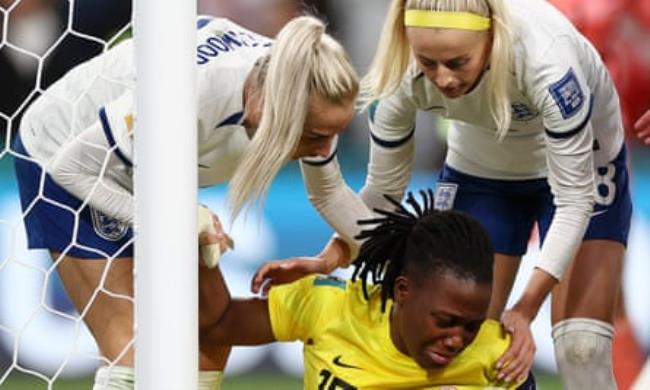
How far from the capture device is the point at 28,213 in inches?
58.7

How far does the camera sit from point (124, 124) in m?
1.33

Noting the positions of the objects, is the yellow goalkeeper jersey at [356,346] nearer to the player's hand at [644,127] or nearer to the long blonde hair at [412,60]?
the long blonde hair at [412,60]

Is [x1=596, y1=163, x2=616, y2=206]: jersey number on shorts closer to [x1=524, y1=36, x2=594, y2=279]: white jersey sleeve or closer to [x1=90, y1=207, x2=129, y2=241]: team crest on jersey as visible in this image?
[x1=524, y1=36, x2=594, y2=279]: white jersey sleeve

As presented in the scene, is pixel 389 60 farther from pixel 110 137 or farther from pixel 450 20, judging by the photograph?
pixel 110 137

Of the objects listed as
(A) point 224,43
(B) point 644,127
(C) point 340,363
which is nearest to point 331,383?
(C) point 340,363

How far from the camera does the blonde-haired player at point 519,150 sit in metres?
1.42

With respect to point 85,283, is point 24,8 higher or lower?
higher

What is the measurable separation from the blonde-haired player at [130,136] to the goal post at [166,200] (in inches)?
14.0

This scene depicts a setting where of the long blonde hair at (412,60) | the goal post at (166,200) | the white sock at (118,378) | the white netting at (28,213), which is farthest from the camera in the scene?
the white netting at (28,213)

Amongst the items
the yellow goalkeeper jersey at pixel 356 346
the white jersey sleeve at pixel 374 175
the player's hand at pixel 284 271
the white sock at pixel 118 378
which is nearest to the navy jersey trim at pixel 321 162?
the white jersey sleeve at pixel 374 175

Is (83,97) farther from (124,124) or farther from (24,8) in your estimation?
(24,8)

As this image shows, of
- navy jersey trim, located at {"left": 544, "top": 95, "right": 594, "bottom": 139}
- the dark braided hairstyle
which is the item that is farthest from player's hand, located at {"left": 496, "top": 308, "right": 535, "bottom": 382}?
navy jersey trim, located at {"left": 544, "top": 95, "right": 594, "bottom": 139}

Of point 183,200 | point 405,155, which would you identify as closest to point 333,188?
point 405,155

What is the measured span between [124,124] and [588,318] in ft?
1.96
